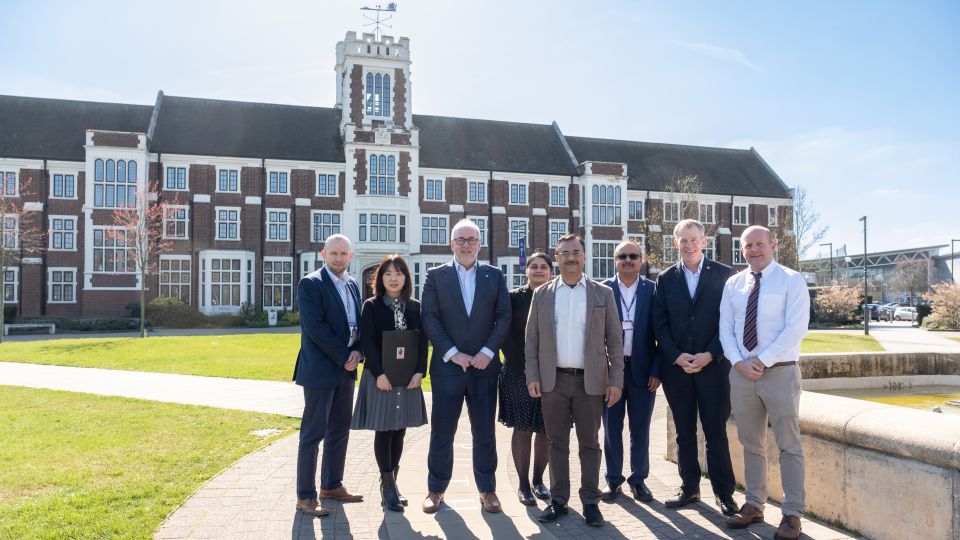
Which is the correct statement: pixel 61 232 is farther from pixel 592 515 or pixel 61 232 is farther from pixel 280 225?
pixel 592 515

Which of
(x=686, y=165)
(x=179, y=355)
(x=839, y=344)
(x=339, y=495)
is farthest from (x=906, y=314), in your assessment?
(x=339, y=495)

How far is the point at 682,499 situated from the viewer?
16.3ft

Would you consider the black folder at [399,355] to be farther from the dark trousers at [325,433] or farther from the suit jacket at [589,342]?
the suit jacket at [589,342]

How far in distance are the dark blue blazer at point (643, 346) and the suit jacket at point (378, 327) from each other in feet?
5.48

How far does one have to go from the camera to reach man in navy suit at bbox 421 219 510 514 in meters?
4.97

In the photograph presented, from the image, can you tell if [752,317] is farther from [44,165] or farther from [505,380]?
[44,165]

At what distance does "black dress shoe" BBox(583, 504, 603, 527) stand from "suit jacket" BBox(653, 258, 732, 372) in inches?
51.4

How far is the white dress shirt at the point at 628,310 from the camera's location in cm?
535

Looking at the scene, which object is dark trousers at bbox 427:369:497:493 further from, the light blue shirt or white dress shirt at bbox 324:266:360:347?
the light blue shirt

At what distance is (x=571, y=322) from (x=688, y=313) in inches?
41.7

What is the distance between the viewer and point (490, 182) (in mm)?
35531

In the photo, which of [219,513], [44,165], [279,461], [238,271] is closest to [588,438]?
[219,513]

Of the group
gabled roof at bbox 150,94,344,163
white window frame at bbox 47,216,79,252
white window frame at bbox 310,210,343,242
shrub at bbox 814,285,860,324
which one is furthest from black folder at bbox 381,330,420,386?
shrub at bbox 814,285,860,324

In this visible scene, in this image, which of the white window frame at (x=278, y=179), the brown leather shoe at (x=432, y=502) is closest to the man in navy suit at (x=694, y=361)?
the brown leather shoe at (x=432, y=502)
